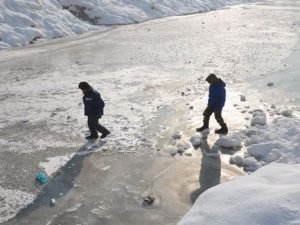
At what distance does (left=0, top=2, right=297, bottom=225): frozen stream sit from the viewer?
25.0 ft

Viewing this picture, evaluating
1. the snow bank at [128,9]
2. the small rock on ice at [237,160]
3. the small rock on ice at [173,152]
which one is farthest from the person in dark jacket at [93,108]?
the snow bank at [128,9]

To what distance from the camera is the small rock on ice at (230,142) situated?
31.3 feet

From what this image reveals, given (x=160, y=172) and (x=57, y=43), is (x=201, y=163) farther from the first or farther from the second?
(x=57, y=43)

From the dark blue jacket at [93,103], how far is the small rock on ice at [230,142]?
2776mm

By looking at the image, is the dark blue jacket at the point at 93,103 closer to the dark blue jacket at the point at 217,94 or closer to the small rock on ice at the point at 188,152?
the small rock on ice at the point at 188,152

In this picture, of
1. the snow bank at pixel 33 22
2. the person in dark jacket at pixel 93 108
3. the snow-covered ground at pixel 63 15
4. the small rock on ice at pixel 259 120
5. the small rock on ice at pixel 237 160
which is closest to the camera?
the small rock on ice at pixel 237 160

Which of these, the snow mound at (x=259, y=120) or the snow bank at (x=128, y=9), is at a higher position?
the snow bank at (x=128, y=9)

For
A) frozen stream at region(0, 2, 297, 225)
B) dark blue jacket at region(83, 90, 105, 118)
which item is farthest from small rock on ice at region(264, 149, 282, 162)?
dark blue jacket at region(83, 90, 105, 118)

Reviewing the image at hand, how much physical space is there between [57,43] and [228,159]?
13.7 metres

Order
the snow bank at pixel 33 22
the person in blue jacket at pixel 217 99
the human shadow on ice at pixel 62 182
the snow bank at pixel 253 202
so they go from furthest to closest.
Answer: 1. the snow bank at pixel 33 22
2. the person in blue jacket at pixel 217 99
3. the human shadow on ice at pixel 62 182
4. the snow bank at pixel 253 202

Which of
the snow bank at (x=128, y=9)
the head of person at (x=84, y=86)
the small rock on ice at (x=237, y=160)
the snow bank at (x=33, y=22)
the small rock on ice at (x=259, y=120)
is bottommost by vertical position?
the small rock on ice at (x=237, y=160)

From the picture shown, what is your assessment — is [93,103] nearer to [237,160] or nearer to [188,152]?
[188,152]

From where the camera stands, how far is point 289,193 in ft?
16.2

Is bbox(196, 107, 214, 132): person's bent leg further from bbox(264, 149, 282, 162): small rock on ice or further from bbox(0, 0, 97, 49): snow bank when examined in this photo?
bbox(0, 0, 97, 49): snow bank
